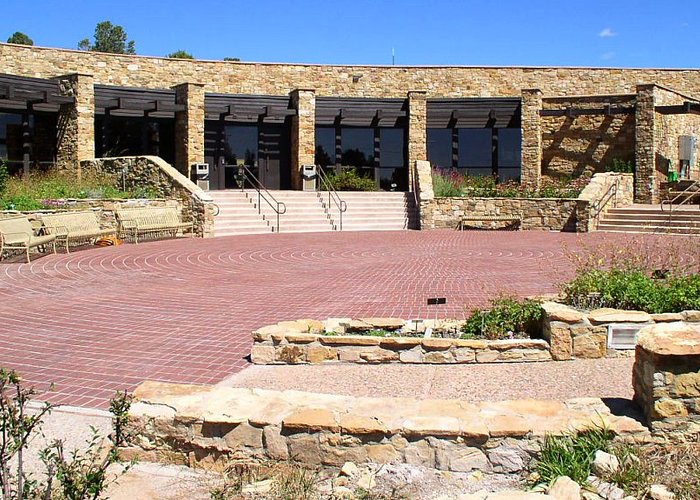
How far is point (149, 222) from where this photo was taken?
18141 millimetres

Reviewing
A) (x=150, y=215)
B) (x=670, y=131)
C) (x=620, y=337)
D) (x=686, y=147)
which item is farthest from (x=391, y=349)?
(x=686, y=147)

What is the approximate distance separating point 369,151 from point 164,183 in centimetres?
1217

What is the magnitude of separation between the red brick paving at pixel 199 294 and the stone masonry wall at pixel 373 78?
43.7 ft

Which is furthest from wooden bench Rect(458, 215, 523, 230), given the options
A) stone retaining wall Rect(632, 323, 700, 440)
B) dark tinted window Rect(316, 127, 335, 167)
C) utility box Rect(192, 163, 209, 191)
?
stone retaining wall Rect(632, 323, 700, 440)

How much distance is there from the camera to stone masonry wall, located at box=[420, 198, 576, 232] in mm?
22047

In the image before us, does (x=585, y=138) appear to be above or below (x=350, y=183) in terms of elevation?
above

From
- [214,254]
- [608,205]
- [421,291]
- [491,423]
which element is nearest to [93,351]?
[491,423]

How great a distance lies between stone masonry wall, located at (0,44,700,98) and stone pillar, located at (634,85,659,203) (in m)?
4.48

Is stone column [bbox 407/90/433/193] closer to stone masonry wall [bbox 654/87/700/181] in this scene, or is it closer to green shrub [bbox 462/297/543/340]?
stone masonry wall [bbox 654/87/700/181]

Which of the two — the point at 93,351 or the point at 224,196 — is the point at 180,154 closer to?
the point at 224,196

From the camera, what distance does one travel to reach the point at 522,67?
30672mm

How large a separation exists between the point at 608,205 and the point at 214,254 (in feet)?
47.8

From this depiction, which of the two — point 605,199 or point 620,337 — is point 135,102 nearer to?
point 605,199

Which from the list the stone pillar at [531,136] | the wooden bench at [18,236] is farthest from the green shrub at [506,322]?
the stone pillar at [531,136]
